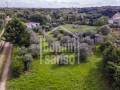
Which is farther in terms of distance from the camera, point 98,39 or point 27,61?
point 98,39

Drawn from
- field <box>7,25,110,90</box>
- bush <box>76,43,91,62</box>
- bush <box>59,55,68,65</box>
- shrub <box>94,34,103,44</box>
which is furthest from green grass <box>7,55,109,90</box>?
shrub <box>94,34,103,44</box>

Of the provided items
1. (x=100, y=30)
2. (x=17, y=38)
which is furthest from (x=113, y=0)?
(x=17, y=38)

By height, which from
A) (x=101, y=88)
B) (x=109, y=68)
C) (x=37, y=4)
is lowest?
(x=101, y=88)

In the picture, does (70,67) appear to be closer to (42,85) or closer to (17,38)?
(42,85)

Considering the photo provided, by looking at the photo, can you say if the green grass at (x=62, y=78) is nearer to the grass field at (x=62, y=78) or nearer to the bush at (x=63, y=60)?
the grass field at (x=62, y=78)

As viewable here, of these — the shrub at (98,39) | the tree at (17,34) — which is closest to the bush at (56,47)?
the tree at (17,34)

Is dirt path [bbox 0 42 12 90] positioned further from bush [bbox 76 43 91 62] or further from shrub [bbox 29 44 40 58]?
bush [bbox 76 43 91 62]

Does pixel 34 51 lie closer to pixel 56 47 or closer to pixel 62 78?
pixel 56 47

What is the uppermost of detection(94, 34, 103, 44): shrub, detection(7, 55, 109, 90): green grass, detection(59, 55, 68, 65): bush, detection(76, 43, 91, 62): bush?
detection(94, 34, 103, 44): shrub

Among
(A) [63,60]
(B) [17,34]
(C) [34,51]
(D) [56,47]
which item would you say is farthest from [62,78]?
(B) [17,34]
